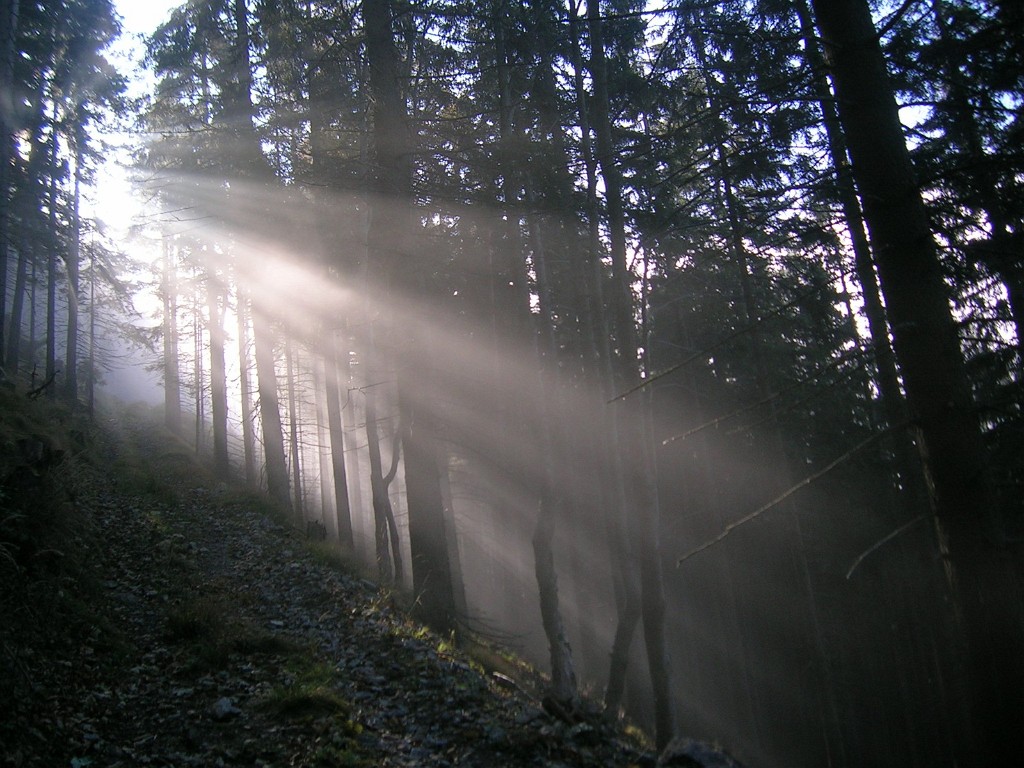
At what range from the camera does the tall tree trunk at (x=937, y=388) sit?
13.9 ft

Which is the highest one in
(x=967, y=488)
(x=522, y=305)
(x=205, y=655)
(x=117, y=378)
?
(x=117, y=378)

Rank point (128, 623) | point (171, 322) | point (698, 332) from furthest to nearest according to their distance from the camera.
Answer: point (171, 322), point (698, 332), point (128, 623)

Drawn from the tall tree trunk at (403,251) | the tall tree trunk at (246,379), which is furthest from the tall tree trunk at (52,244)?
the tall tree trunk at (403,251)

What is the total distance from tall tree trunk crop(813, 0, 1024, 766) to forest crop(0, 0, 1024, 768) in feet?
0.07

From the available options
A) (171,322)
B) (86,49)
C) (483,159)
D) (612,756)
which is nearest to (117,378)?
(171,322)

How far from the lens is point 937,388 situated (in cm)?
464

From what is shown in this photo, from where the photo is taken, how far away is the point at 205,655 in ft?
23.1

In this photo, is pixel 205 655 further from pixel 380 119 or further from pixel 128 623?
pixel 380 119

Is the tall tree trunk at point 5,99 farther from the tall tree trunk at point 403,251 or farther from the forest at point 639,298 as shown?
the tall tree trunk at point 403,251

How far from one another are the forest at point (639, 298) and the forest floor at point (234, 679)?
140 centimetres

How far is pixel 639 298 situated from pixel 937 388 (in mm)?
12290

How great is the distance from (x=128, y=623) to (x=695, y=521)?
59.5 feet

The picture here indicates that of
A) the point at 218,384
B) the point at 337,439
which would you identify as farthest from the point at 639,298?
the point at 218,384

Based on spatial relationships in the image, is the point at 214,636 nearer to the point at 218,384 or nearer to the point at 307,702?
the point at 307,702
